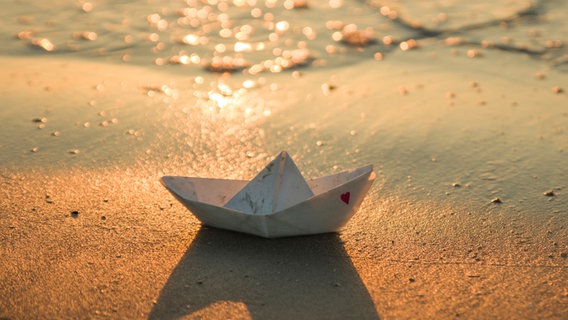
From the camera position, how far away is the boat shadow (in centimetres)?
177

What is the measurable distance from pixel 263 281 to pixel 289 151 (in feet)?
3.36

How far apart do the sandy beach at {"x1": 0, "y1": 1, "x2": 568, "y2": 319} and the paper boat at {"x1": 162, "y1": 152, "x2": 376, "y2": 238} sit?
0.24 ft

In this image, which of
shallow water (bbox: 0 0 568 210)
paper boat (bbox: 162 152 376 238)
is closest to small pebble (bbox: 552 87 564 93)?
shallow water (bbox: 0 0 568 210)

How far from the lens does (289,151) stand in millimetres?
2846

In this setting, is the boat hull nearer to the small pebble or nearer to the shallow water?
the shallow water

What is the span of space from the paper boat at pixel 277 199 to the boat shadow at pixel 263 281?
49 millimetres

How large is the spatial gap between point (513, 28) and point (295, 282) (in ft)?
10.9

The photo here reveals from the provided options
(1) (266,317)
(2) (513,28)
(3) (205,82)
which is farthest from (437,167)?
(2) (513,28)

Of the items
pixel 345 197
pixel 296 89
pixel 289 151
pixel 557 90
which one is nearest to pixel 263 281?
pixel 345 197

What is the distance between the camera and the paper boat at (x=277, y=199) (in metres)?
1.96

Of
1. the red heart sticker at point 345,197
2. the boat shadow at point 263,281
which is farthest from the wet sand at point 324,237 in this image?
the red heart sticker at point 345,197

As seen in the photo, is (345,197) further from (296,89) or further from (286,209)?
(296,89)

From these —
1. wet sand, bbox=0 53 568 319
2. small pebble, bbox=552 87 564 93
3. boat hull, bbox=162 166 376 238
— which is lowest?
small pebble, bbox=552 87 564 93

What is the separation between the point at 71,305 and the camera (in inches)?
70.2
